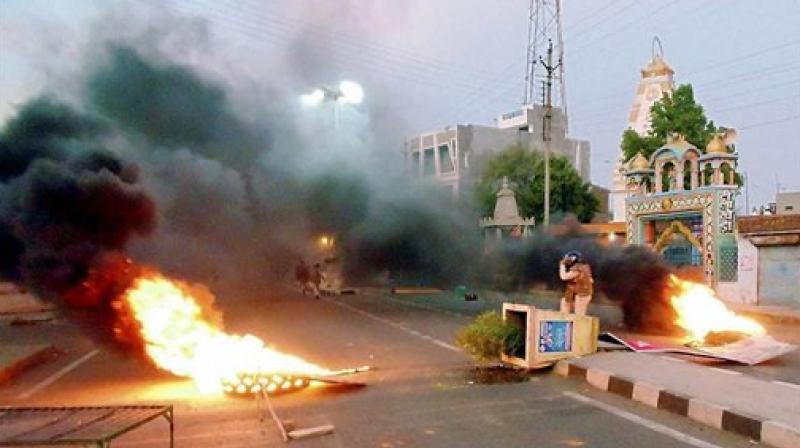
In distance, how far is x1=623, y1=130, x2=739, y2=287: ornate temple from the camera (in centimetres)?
2018

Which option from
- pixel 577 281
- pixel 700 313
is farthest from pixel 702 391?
pixel 700 313

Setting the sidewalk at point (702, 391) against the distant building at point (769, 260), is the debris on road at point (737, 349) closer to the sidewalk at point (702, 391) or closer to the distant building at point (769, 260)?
the sidewalk at point (702, 391)

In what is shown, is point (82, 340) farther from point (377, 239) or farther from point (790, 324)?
point (790, 324)

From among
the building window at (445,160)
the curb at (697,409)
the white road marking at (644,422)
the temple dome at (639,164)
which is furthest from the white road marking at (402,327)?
the building window at (445,160)

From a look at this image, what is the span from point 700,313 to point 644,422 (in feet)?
22.7

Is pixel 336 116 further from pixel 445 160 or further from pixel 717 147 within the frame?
pixel 445 160

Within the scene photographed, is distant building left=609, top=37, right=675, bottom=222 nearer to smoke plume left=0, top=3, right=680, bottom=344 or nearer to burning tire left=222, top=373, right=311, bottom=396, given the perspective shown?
smoke plume left=0, top=3, right=680, bottom=344

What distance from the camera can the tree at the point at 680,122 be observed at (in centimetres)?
2673

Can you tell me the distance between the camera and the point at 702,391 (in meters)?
6.58

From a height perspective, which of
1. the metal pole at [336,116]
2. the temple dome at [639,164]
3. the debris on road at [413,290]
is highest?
the metal pole at [336,116]

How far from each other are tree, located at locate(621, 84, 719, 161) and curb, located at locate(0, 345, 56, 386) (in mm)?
23334

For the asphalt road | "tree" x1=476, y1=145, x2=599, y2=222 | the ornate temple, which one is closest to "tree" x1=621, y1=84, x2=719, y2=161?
the ornate temple

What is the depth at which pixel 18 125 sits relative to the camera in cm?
930

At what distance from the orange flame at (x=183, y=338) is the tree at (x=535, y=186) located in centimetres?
2541
